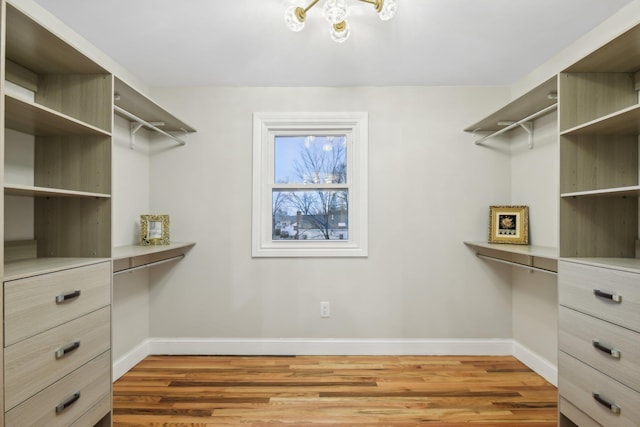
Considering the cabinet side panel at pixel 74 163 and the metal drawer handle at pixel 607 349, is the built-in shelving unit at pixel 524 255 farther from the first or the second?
the cabinet side panel at pixel 74 163

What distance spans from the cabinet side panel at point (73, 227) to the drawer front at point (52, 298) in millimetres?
147

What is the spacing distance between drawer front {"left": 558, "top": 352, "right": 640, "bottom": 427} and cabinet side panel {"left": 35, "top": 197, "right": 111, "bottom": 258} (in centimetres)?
242

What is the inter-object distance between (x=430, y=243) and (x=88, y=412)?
2.49 metres

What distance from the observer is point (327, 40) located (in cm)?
219

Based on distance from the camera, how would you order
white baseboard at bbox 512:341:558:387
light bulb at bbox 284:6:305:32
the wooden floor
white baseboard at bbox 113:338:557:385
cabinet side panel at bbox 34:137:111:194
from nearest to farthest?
1. light bulb at bbox 284:6:305:32
2. cabinet side panel at bbox 34:137:111:194
3. the wooden floor
4. white baseboard at bbox 512:341:558:387
5. white baseboard at bbox 113:338:557:385

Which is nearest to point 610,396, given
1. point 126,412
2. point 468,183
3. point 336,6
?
point 468,183

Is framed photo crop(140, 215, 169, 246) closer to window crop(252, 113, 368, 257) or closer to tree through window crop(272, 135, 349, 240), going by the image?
window crop(252, 113, 368, 257)

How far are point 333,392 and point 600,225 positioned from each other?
1846mm

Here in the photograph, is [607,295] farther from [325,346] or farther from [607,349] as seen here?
[325,346]

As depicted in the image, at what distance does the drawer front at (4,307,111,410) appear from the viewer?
48.7 inches

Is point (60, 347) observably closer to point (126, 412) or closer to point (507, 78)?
point (126, 412)

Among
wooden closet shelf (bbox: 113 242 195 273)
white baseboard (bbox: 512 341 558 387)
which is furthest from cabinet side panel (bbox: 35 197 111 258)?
white baseboard (bbox: 512 341 558 387)

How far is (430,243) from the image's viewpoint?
2.89m

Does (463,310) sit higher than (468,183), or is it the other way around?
(468,183)
